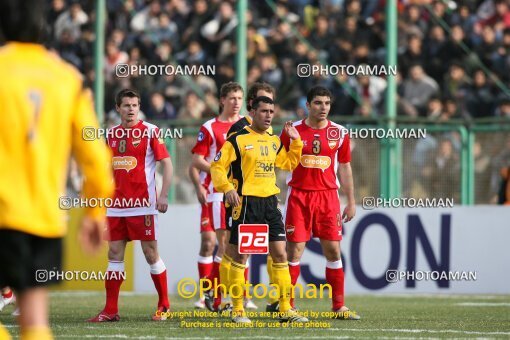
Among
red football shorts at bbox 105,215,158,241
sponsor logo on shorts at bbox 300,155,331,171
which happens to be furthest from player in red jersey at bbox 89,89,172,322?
sponsor logo on shorts at bbox 300,155,331,171

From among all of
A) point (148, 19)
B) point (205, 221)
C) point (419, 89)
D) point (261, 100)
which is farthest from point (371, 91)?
point (261, 100)

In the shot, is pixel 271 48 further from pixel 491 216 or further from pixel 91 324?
pixel 91 324

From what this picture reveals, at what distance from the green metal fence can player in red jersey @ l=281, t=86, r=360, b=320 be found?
396cm

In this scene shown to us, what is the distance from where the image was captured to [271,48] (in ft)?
62.6

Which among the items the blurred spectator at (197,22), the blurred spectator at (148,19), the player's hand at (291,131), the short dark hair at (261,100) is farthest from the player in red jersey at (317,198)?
the blurred spectator at (148,19)

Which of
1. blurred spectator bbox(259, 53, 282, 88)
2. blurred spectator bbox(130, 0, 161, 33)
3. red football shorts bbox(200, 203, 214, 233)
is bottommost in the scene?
red football shorts bbox(200, 203, 214, 233)

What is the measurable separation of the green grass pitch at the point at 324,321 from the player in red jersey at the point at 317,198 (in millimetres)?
609

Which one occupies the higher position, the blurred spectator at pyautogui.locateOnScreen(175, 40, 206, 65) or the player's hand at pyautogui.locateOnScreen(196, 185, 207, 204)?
the blurred spectator at pyautogui.locateOnScreen(175, 40, 206, 65)

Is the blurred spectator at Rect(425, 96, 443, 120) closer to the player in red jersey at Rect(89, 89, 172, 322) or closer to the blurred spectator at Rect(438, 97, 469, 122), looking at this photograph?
the blurred spectator at Rect(438, 97, 469, 122)

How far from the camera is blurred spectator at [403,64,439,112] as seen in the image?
17.5m

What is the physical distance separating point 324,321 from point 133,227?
198 cm

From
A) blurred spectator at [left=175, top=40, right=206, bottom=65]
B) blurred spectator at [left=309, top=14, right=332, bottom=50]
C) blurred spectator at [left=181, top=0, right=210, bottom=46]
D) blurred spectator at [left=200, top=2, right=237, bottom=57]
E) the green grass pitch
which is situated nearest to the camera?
the green grass pitch

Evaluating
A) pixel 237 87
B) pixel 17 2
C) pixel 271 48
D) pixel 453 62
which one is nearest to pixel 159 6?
pixel 271 48

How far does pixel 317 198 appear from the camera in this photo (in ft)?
37.2
